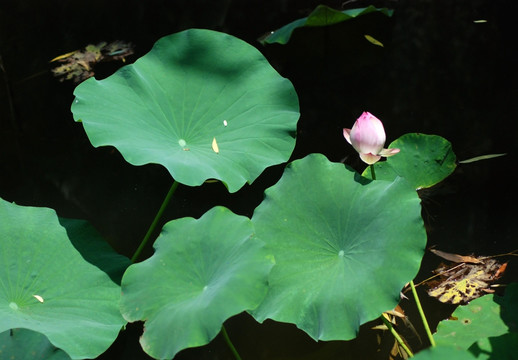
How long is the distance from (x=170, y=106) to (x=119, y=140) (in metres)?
0.23

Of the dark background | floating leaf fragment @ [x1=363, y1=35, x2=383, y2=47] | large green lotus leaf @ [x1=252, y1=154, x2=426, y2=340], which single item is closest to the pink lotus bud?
large green lotus leaf @ [x1=252, y1=154, x2=426, y2=340]

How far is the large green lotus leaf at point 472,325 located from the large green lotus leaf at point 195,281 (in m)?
0.43

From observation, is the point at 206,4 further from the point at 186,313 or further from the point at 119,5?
the point at 186,313

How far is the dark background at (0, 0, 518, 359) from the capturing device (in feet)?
5.92

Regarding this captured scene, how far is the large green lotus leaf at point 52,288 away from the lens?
1.38 meters

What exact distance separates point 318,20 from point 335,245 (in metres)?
1.18

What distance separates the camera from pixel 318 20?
2369 millimetres

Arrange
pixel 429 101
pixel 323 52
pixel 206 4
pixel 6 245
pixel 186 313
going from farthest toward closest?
pixel 206 4 < pixel 323 52 < pixel 429 101 < pixel 6 245 < pixel 186 313

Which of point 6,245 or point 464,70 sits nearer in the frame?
point 6,245

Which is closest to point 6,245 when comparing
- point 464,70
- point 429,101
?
point 429,101

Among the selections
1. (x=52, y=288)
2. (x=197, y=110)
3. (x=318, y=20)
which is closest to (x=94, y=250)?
(x=52, y=288)

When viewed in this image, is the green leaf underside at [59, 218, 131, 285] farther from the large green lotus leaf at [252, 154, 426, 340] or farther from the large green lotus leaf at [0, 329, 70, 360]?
the large green lotus leaf at [252, 154, 426, 340]

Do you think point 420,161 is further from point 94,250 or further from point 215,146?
point 94,250

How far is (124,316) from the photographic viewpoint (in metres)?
1.41
